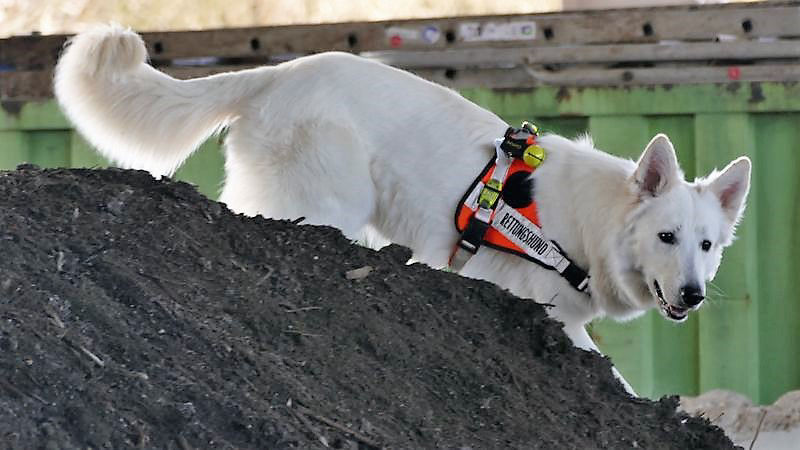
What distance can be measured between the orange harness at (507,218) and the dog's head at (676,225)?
0.29m

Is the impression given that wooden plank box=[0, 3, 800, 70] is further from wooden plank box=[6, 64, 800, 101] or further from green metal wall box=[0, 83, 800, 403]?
green metal wall box=[0, 83, 800, 403]

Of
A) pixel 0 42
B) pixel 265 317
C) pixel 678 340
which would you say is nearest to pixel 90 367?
pixel 265 317

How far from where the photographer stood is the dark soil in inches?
99.1

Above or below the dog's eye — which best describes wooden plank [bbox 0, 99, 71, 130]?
above

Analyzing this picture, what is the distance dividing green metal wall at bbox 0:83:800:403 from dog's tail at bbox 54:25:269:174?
1.75m

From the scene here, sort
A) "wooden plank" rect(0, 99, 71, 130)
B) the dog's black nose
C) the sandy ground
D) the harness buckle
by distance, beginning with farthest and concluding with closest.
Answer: "wooden plank" rect(0, 99, 71, 130), the sandy ground, the harness buckle, the dog's black nose

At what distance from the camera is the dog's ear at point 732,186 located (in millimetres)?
4910

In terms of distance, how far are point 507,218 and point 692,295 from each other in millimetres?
807

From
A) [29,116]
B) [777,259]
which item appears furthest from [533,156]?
[29,116]

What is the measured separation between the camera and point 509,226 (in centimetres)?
505

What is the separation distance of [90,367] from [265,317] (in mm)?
650

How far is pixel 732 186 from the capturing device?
493 centimetres

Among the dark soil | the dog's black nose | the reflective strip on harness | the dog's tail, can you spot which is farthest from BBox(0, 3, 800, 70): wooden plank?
the dark soil

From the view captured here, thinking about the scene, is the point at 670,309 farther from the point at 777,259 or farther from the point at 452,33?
the point at 452,33
